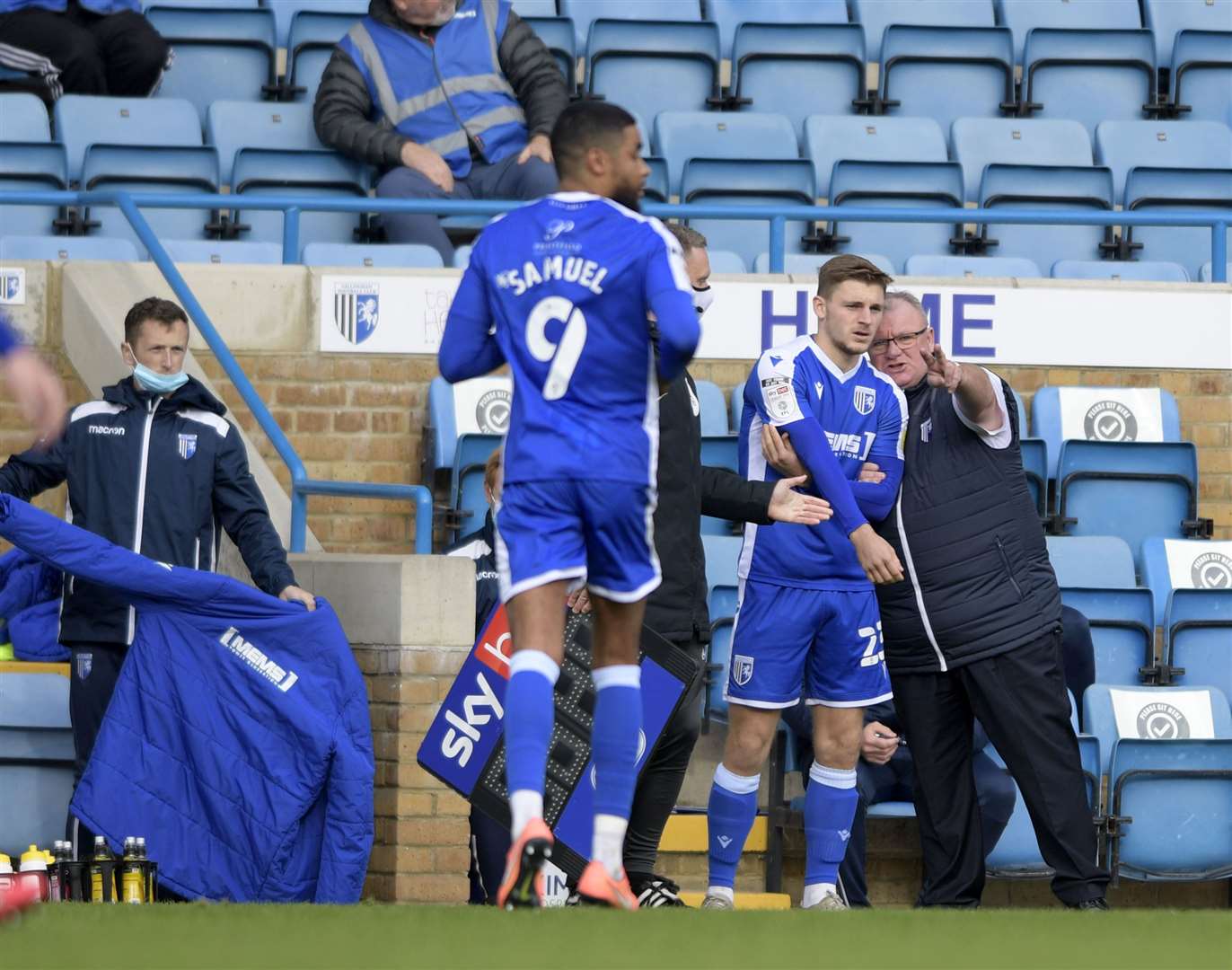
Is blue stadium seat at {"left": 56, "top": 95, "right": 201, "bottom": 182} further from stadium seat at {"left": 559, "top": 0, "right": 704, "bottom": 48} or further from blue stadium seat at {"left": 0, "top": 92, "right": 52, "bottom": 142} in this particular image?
stadium seat at {"left": 559, "top": 0, "right": 704, "bottom": 48}

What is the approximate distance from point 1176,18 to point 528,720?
9.91 m

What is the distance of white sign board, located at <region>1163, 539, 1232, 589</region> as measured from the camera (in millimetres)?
8578

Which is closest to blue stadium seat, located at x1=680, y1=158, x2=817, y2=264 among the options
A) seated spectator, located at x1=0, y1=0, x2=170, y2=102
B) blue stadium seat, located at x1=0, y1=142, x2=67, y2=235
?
seated spectator, located at x1=0, y1=0, x2=170, y2=102

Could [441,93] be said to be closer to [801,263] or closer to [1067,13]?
[801,263]

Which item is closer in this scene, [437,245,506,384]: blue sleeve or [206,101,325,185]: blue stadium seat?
[437,245,506,384]: blue sleeve

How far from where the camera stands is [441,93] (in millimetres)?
9898

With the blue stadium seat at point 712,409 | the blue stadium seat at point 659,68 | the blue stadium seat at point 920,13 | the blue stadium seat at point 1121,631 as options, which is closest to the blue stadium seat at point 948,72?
the blue stadium seat at point 920,13

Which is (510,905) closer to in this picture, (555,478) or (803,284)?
(555,478)

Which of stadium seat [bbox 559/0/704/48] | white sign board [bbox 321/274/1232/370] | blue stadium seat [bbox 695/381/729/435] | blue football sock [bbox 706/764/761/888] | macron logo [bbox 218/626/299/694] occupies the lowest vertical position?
blue football sock [bbox 706/764/761/888]

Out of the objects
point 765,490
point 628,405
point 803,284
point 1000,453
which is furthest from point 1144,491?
point 628,405

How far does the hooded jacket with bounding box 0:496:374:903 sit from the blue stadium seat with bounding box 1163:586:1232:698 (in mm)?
3423

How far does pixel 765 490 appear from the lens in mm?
5734

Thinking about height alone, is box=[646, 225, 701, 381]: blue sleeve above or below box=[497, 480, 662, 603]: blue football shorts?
above

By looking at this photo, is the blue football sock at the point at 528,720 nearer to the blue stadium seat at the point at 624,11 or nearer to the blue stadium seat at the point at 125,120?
the blue stadium seat at the point at 125,120
